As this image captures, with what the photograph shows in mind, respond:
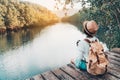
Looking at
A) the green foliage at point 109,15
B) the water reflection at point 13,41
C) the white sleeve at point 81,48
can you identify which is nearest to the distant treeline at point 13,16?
the water reflection at point 13,41

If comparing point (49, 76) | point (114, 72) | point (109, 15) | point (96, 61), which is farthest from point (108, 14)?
point (49, 76)

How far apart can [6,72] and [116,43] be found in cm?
1963

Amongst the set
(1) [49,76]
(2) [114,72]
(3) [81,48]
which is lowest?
(1) [49,76]

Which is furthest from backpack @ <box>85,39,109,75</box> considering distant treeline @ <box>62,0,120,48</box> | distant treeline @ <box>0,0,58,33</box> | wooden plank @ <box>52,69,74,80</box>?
distant treeline @ <box>0,0,58,33</box>

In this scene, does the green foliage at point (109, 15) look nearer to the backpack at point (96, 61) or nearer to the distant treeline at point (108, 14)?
the distant treeline at point (108, 14)

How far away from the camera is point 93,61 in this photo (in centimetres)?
534

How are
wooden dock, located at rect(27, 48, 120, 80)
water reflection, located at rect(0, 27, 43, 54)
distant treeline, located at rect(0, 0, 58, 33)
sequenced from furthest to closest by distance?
distant treeline, located at rect(0, 0, 58, 33) → water reflection, located at rect(0, 27, 43, 54) → wooden dock, located at rect(27, 48, 120, 80)

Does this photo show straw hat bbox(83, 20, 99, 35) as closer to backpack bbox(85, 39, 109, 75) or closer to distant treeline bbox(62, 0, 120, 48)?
backpack bbox(85, 39, 109, 75)

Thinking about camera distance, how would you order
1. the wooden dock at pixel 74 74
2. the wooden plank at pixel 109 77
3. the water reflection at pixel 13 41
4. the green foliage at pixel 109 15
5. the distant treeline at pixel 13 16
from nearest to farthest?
the wooden plank at pixel 109 77 → the wooden dock at pixel 74 74 → the green foliage at pixel 109 15 → the water reflection at pixel 13 41 → the distant treeline at pixel 13 16

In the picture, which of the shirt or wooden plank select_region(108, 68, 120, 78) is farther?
the shirt

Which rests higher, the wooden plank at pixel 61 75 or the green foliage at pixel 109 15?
the green foliage at pixel 109 15

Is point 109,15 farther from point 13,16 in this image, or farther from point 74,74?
point 13,16

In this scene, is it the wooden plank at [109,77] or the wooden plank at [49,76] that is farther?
the wooden plank at [49,76]

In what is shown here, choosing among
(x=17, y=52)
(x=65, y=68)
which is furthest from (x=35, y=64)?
(x=65, y=68)
